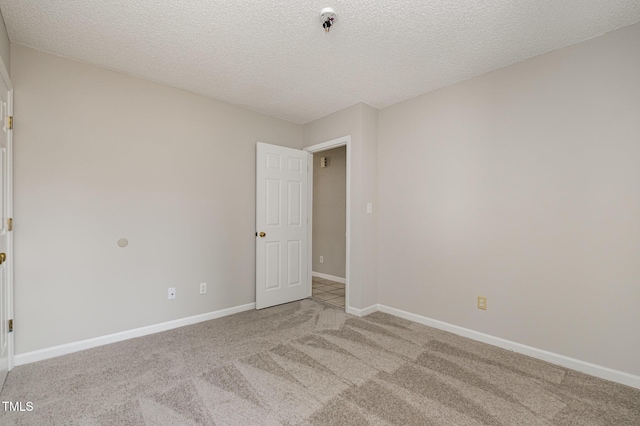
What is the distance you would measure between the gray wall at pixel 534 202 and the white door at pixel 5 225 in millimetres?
3463

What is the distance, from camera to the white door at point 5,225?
204cm

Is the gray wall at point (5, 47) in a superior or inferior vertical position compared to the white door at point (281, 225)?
superior

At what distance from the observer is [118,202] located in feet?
9.02

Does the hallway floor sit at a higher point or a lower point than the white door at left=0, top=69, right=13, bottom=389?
lower

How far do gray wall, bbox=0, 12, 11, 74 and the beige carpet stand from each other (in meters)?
2.29

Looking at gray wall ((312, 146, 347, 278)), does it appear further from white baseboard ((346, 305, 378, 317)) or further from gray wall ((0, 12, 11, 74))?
gray wall ((0, 12, 11, 74))

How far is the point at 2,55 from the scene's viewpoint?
2035 millimetres

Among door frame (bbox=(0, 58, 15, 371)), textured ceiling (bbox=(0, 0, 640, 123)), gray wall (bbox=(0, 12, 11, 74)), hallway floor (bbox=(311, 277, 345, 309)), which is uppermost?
textured ceiling (bbox=(0, 0, 640, 123))

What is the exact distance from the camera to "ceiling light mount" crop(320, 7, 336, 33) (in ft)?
6.29

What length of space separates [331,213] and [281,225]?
1.70m

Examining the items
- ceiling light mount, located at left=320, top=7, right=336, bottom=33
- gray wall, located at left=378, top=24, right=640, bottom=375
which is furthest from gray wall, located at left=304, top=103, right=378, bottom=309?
ceiling light mount, located at left=320, top=7, right=336, bottom=33

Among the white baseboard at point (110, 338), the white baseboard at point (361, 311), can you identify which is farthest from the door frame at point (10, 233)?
the white baseboard at point (361, 311)

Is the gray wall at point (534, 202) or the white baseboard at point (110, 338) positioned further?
the white baseboard at point (110, 338)

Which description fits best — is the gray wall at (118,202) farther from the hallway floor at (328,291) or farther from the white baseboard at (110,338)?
the hallway floor at (328,291)
